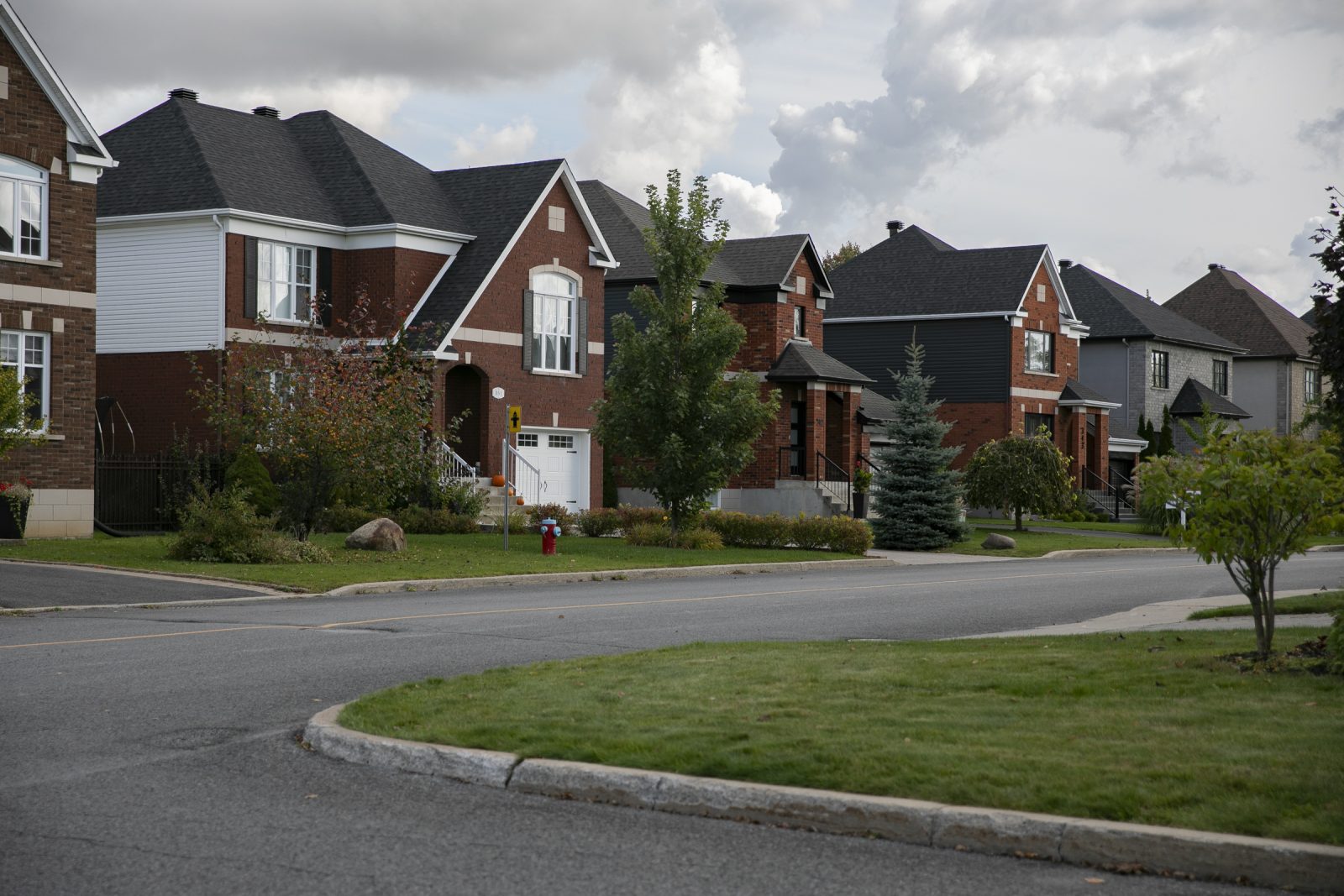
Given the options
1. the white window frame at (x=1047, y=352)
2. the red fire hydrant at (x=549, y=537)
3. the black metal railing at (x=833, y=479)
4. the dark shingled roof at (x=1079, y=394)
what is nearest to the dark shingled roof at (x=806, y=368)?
the black metal railing at (x=833, y=479)

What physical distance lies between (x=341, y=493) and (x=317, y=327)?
590 centimetres

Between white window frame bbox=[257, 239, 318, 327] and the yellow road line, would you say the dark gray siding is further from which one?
the yellow road line

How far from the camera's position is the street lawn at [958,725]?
6.74 meters

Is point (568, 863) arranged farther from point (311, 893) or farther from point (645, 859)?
point (311, 893)

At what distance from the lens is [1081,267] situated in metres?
64.8

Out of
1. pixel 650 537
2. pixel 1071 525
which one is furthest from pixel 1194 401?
pixel 650 537

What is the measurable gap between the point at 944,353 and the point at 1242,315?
26.2 meters

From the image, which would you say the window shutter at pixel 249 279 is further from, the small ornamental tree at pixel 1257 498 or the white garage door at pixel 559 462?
the small ornamental tree at pixel 1257 498

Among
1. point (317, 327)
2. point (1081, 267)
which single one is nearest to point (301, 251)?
point (317, 327)

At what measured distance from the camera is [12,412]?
2338 cm

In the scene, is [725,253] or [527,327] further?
[725,253]

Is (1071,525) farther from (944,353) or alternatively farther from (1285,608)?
(1285,608)

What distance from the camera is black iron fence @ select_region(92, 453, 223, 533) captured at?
101ft

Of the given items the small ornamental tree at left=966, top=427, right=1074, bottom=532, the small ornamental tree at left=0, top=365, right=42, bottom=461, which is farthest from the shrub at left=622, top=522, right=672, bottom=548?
the small ornamental tree at left=966, top=427, right=1074, bottom=532
